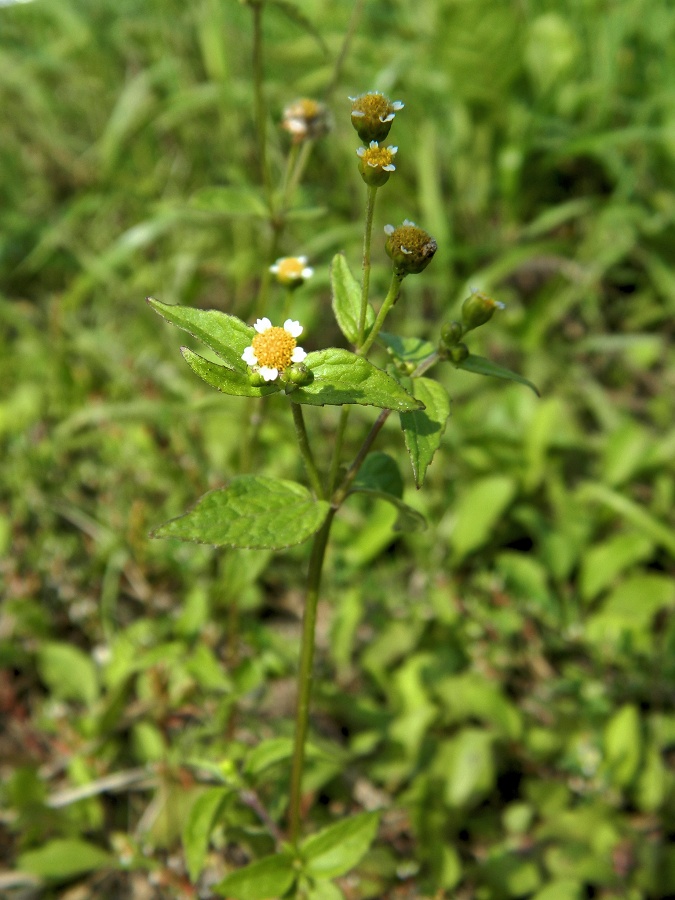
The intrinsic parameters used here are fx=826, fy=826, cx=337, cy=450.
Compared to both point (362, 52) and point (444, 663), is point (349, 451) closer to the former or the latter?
point (444, 663)

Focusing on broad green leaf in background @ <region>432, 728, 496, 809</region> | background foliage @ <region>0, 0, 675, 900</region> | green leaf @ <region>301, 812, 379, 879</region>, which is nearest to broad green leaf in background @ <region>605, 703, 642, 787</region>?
background foliage @ <region>0, 0, 675, 900</region>

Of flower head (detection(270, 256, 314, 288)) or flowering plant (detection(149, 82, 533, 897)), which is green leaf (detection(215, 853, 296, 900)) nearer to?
flowering plant (detection(149, 82, 533, 897))

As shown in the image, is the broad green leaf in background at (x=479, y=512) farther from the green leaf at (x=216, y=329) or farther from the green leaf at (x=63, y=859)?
the green leaf at (x=216, y=329)

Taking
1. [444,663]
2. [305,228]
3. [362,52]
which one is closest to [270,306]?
[305,228]

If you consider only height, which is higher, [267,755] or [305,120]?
[305,120]

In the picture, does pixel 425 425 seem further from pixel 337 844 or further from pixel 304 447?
pixel 337 844

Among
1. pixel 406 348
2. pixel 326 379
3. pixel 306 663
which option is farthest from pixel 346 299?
pixel 306 663

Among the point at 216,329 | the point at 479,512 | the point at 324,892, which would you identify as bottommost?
the point at 479,512
